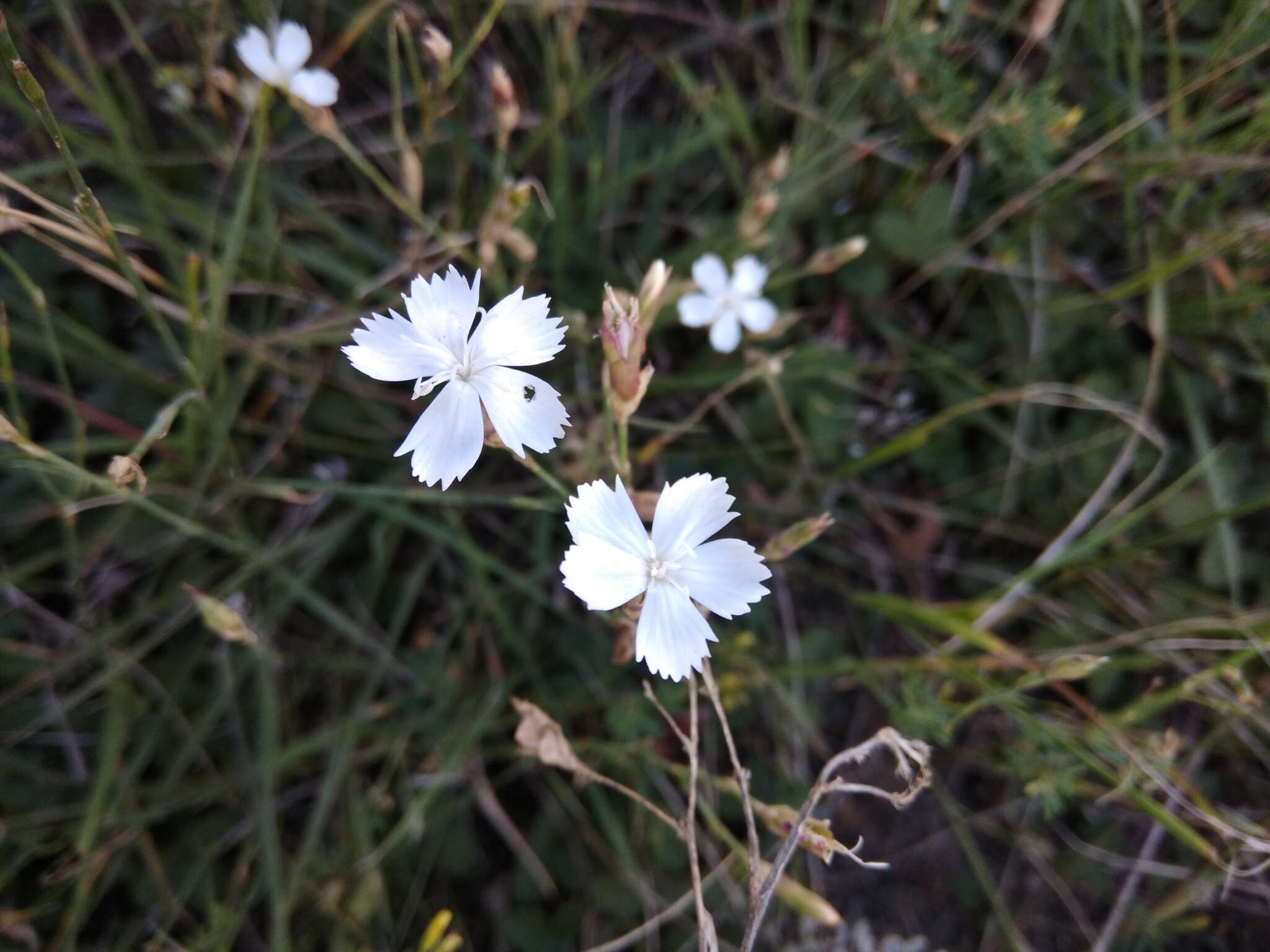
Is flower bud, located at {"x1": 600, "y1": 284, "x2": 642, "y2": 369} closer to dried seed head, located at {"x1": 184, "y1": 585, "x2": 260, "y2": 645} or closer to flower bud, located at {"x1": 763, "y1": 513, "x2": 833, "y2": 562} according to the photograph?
flower bud, located at {"x1": 763, "y1": 513, "x2": 833, "y2": 562}

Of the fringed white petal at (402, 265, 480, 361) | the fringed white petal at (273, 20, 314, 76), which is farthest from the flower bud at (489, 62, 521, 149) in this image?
the fringed white petal at (402, 265, 480, 361)

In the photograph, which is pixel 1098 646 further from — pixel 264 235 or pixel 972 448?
pixel 264 235

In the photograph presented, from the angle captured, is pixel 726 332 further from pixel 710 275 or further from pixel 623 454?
pixel 623 454

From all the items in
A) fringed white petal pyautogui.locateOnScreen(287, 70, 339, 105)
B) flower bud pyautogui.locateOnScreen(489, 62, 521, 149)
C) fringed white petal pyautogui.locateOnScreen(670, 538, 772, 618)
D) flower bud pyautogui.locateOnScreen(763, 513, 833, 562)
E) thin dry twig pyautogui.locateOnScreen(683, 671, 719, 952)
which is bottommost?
thin dry twig pyautogui.locateOnScreen(683, 671, 719, 952)

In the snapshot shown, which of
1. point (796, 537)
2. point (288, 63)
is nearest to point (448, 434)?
point (796, 537)

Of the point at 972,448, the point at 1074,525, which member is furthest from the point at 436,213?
the point at 1074,525

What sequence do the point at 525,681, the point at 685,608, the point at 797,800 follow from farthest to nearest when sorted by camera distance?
the point at 525,681
the point at 797,800
the point at 685,608
